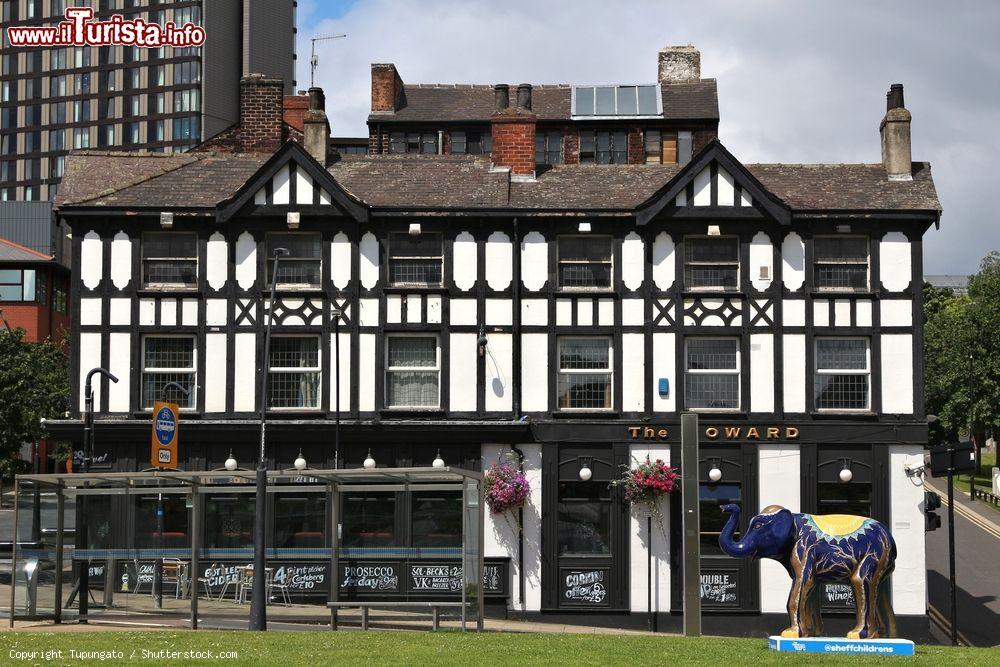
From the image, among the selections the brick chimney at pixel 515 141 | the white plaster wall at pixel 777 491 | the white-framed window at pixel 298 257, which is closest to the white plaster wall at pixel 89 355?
the white-framed window at pixel 298 257

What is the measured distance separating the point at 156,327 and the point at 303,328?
3.99 m

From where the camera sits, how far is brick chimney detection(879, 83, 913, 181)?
37531mm

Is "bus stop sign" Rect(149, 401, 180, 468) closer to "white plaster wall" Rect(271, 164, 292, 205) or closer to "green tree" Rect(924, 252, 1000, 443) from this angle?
"white plaster wall" Rect(271, 164, 292, 205)

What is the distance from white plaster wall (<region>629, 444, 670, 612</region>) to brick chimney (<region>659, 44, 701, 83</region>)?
40.7 metres

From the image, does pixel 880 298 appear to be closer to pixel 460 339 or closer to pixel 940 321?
pixel 460 339

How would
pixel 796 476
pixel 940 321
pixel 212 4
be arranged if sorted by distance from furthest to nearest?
pixel 212 4 → pixel 940 321 → pixel 796 476

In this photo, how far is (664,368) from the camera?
35.9 meters

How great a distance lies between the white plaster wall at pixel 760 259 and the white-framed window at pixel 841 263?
1.20 meters

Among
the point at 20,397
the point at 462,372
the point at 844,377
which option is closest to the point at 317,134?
the point at 462,372

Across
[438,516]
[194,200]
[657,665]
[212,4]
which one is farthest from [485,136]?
[212,4]

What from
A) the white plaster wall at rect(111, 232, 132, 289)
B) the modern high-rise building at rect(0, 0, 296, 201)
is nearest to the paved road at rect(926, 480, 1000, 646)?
the white plaster wall at rect(111, 232, 132, 289)

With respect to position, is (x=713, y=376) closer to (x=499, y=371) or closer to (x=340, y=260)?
(x=499, y=371)

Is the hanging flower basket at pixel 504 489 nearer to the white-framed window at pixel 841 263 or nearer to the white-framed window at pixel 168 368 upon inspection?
the white-framed window at pixel 168 368

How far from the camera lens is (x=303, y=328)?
3619 centimetres
